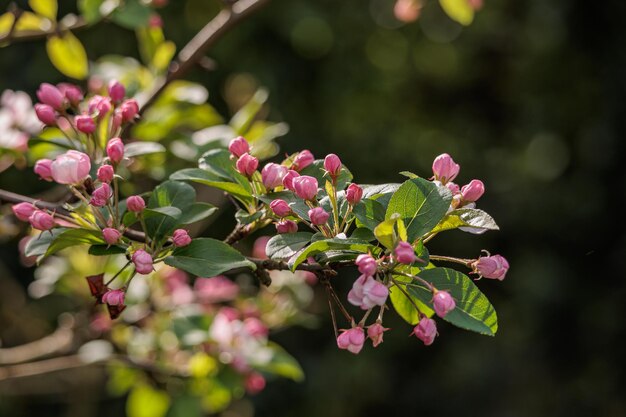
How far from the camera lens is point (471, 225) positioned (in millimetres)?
746

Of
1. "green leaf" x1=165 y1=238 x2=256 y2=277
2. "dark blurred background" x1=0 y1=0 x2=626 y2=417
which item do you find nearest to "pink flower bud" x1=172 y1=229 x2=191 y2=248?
"green leaf" x1=165 y1=238 x2=256 y2=277

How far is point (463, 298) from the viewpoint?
2.43 feet

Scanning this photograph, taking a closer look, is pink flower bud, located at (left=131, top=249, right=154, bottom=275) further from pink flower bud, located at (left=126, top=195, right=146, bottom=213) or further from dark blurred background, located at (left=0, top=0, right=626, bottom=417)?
dark blurred background, located at (left=0, top=0, right=626, bottom=417)

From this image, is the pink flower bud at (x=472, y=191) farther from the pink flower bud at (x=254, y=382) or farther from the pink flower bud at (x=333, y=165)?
the pink flower bud at (x=254, y=382)

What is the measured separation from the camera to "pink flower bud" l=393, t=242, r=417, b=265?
0.69 m

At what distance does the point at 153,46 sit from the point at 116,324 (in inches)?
24.1

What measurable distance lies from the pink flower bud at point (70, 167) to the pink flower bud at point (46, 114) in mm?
201

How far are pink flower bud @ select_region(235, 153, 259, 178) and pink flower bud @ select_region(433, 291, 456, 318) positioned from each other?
259 millimetres

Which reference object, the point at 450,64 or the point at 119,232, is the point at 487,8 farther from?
the point at 119,232

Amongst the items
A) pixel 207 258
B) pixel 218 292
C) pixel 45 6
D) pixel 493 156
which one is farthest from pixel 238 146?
pixel 493 156

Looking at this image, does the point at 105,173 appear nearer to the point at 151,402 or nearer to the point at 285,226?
the point at 285,226

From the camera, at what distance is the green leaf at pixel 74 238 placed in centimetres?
82

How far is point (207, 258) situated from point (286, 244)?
0.31 ft

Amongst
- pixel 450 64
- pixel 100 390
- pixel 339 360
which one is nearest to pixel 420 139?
pixel 450 64
